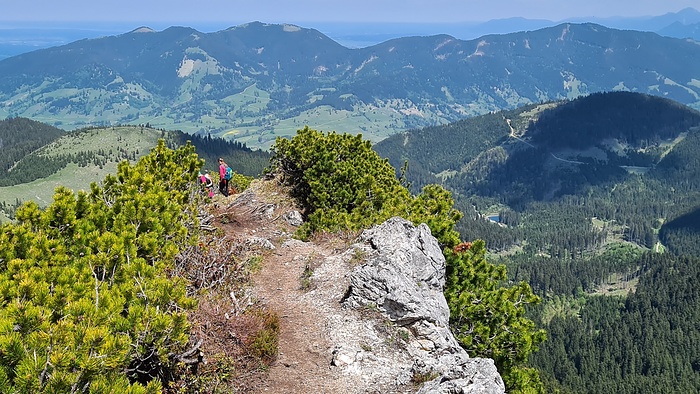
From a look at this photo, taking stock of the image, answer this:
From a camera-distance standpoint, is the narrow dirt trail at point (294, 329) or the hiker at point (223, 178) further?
the hiker at point (223, 178)

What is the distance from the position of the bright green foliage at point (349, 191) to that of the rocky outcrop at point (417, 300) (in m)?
4.01

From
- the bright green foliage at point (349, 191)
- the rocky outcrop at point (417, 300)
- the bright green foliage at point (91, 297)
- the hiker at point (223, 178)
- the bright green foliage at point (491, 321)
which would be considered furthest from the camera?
the hiker at point (223, 178)

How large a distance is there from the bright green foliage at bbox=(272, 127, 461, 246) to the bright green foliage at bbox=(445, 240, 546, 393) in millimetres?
2351

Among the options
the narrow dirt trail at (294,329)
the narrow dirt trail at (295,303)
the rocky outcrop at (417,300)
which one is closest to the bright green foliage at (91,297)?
the narrow dirt trail at (294,329)

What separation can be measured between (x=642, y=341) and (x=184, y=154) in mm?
191468

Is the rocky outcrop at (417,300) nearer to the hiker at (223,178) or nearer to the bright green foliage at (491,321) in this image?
the bright green foliage at (491,321)

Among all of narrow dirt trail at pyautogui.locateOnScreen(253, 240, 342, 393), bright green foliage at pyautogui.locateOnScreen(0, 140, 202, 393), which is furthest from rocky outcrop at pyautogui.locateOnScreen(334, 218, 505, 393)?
bright green foliage at pyautogui.locateOnScreen(0, 140, 202, 393)

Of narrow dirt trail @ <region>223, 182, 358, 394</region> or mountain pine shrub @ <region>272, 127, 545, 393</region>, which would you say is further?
mountain pine shrub @ <region>272, 127, 545, 393</region>

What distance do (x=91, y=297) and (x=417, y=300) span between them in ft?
41.6

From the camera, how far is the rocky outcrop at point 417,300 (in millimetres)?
14445

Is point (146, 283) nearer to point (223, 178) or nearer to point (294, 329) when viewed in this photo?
point (294, 329)

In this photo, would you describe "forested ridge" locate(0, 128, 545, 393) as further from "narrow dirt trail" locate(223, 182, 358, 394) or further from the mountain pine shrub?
"narrow dirt trail" locate(223, 182, 358, 394)

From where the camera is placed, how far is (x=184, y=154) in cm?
2745

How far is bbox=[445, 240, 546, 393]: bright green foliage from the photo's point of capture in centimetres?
2389
